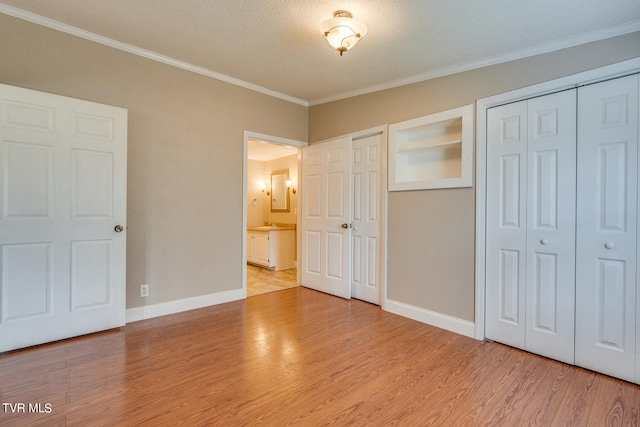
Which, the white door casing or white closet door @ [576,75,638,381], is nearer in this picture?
white closet door @ [576,75,638,381]

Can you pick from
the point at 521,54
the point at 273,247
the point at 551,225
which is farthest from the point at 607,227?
the point at 273,247

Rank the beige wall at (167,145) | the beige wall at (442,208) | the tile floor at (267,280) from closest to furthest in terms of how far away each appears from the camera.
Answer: the beige wall at (442,208)
the beige wall at (167,145)
the tile floor at (267,280)

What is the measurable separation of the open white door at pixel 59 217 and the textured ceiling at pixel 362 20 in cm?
79

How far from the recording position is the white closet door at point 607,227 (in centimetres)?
213

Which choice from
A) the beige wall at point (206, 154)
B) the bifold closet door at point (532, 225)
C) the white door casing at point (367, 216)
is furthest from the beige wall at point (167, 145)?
the bifold closet door at point (532, 225)

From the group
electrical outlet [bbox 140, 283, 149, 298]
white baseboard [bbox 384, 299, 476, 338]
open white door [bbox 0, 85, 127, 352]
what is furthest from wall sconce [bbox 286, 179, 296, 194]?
open white door [bbox 0, 85, 127, 352]

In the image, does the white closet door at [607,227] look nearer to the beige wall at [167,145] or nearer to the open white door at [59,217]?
the beige wall at [167,145]

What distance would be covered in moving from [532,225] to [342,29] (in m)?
2.21

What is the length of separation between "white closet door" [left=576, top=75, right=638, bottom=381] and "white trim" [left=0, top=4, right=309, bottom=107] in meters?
3.32

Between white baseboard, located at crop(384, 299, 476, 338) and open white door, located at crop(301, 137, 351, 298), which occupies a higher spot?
open white door, located at crop(301, 137, 351, 298)

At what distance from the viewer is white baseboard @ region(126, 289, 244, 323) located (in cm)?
311

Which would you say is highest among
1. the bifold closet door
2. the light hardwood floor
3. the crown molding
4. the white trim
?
the white trim

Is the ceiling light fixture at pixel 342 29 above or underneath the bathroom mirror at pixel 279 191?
above

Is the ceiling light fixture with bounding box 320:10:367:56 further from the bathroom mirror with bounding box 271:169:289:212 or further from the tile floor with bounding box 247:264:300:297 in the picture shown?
the bathroom mirror with bounding box 271:169:289:212
